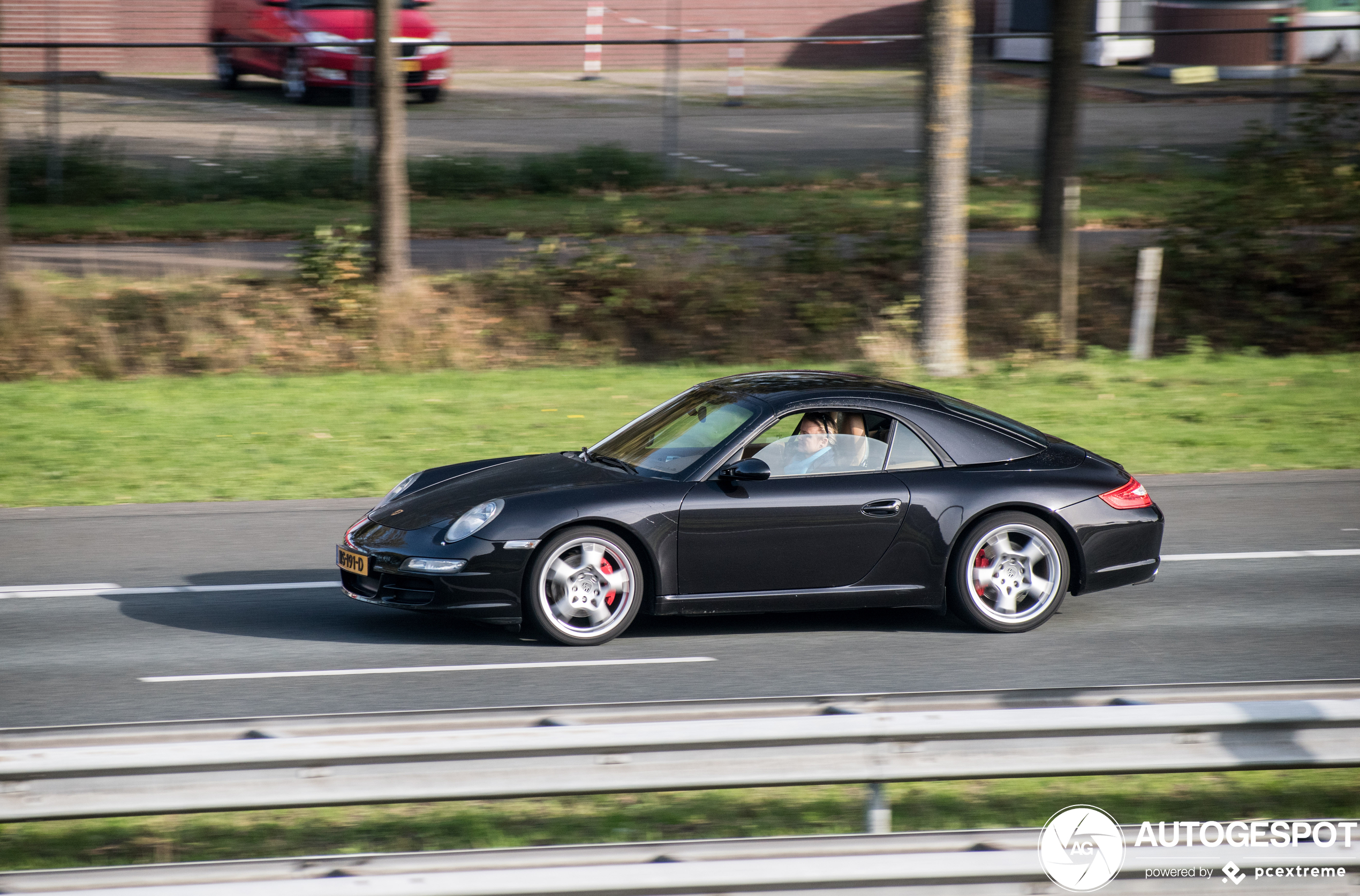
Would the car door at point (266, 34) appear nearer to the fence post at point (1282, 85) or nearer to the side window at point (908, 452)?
the fence post at point (1282, 85)

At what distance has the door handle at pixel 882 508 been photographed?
7.61 meters

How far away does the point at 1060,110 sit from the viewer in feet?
59.3

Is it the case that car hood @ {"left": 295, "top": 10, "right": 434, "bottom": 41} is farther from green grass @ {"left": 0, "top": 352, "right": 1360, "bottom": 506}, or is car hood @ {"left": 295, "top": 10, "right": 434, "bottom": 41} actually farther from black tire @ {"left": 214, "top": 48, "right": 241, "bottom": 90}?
green grass @ {"left": 0, "top": 352, "right": 1360, "bottom": 506}

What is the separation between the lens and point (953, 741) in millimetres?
4332

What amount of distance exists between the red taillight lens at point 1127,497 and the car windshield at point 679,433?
6.38 feet

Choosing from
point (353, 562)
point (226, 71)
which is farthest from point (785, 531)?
point (226, 71)

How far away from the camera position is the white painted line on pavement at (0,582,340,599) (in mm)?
8695

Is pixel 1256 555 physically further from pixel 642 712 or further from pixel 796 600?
pixel 642 712

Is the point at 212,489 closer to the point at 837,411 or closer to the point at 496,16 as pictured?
the point at 837,411

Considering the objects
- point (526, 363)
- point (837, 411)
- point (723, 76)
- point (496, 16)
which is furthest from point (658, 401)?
point (496, 16)

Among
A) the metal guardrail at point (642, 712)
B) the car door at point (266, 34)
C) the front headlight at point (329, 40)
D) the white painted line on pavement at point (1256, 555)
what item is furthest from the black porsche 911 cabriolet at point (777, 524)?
Answer: the car door at point (266, 34)

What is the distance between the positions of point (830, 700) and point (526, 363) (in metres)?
12.5

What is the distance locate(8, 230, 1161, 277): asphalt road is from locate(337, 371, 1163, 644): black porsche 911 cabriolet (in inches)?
407

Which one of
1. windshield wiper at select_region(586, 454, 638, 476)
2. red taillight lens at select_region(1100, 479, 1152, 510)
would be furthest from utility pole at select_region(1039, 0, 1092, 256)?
windshield wiper at select_region(586, 454, 638, 476)
